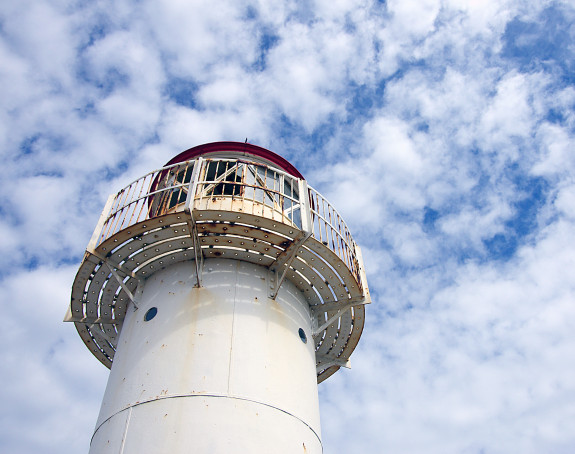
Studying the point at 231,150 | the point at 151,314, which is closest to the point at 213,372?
the point at 151,314

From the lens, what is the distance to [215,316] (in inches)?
335

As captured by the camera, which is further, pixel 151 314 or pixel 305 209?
pixel 151 314

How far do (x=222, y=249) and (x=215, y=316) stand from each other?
1.52 metres

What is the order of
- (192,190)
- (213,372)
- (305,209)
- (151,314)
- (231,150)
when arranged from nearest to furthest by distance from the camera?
(213,372), (192,190), (305,209), (151,314), (231,150)

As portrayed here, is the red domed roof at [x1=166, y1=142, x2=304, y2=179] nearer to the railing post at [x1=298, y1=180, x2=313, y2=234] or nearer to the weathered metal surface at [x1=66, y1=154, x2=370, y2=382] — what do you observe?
the weathered metal surface at [x1=66, y1=154, x2=370, y2=382]

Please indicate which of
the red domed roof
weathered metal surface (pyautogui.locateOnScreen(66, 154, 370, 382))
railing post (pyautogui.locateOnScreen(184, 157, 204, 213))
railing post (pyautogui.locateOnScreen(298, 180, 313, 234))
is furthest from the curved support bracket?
the red domed roof

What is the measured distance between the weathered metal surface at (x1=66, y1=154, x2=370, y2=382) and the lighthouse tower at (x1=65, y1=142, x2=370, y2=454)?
0.03 m

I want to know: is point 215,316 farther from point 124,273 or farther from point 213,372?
point 124,273

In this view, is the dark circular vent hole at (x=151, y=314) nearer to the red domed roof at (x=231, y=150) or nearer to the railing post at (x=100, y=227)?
the railing post at (x=100, y=227)

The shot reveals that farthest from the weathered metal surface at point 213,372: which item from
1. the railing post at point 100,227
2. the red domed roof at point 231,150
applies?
the red domed roof at point 231,150

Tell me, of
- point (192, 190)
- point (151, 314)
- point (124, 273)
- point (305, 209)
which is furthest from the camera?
point (124, 273)

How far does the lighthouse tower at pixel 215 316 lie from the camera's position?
23.8 feet

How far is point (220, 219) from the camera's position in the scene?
8609mm

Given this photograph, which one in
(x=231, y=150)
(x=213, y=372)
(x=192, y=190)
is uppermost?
(x=231, y=150)
